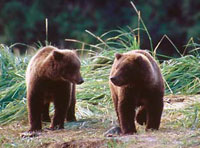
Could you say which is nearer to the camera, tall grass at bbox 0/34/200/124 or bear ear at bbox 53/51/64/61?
bear ear at bbox 53/51/64/61

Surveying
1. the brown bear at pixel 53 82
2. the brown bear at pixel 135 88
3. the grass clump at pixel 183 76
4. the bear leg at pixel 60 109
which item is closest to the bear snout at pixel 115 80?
the brown bear at pixel 135 88

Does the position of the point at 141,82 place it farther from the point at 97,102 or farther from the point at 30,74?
the point at 97,102

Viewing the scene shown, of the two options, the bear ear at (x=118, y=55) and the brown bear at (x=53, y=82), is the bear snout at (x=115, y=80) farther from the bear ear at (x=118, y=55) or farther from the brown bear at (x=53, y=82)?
the brown bear at (x=53, y=82)

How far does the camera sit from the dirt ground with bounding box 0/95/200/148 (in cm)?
653

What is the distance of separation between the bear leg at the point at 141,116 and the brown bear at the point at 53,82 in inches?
26.7

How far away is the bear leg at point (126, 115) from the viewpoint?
6930 mm

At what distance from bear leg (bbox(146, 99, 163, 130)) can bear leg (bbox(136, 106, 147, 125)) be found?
350 millimetres

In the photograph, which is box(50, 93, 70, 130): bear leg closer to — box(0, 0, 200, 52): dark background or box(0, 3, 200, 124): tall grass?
box(0, 3, 200, 124): tall grass

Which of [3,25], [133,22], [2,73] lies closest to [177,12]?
[133,22]

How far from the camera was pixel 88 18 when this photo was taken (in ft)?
95.7

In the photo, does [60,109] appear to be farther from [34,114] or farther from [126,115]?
[126,115]

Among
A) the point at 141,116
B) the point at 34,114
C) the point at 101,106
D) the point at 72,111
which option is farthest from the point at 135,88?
the point at 101,106

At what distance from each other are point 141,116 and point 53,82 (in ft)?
2.96

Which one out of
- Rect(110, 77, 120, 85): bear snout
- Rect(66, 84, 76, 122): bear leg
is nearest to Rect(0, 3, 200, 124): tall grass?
Rect(66, 84, 76, 122): bear leg
